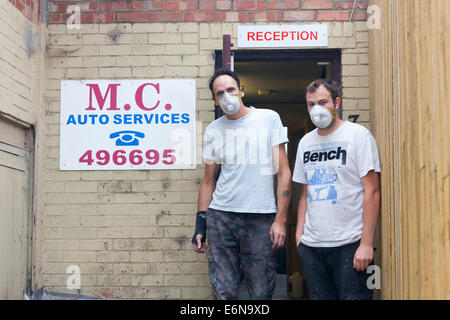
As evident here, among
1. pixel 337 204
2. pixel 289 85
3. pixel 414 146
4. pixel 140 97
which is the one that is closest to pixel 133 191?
pixel 140 97

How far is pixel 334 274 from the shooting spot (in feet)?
12.7

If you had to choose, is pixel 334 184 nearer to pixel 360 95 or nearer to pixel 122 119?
pixel 360 95

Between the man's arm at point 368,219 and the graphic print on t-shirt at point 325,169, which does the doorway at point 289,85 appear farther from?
the man's arm at point 368,219

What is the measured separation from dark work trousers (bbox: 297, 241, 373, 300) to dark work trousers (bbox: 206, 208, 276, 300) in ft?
0.96

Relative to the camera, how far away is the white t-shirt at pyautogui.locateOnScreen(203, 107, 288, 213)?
4180 millimetres

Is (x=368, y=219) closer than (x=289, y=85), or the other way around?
(x=368, y=219)

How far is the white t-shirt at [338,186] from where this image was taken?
3816mm

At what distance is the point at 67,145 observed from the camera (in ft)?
17.8

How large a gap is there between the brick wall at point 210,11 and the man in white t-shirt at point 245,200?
1267 mm

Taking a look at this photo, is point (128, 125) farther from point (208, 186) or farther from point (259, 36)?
point (259, 36)

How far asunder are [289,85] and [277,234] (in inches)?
206

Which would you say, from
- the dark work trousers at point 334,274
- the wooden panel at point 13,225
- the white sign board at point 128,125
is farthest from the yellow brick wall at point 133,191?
the dark work trousers at point 334,274

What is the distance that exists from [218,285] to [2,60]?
2485mm

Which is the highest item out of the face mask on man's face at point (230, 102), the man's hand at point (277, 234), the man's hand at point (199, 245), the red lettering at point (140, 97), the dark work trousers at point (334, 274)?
the red lettering at point (140, 97)
